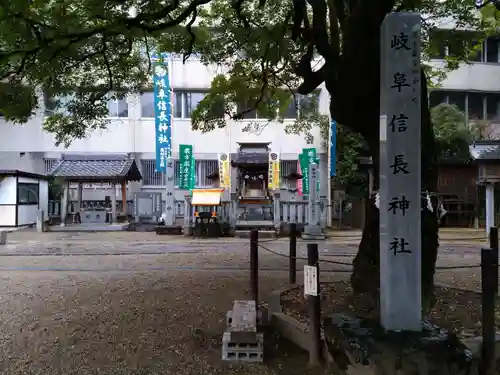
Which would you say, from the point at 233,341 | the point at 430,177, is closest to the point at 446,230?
the point at 430,177

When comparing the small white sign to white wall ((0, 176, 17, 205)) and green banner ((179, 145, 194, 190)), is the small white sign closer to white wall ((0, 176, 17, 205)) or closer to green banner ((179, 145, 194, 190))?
green banner ((179, 145, 194, 190))

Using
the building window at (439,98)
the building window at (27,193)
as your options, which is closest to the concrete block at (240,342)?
the building window at (27,193)

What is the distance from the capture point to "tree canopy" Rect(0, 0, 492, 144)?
5.38m

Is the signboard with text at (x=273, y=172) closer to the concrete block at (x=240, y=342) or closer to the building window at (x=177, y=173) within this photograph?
the building window at (x=177, y=173)

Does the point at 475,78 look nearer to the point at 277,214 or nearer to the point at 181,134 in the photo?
the point at 277,214

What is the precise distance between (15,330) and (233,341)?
3.12 m

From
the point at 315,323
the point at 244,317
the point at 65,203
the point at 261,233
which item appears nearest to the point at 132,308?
the point at 244,317

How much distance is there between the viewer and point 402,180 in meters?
4.01

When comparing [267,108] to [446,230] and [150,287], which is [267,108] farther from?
[446,230]

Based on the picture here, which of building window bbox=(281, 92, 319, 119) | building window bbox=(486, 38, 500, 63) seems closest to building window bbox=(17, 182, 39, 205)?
building window bbox=(281, 92, 319, 119)

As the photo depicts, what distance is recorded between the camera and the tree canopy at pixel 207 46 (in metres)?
5.38

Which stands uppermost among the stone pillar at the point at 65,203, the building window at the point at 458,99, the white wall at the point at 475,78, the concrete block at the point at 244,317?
the white wall at the point at 475,78

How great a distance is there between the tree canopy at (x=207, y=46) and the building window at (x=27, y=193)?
427 inches

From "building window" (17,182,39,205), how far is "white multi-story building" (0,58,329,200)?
2.29 m
